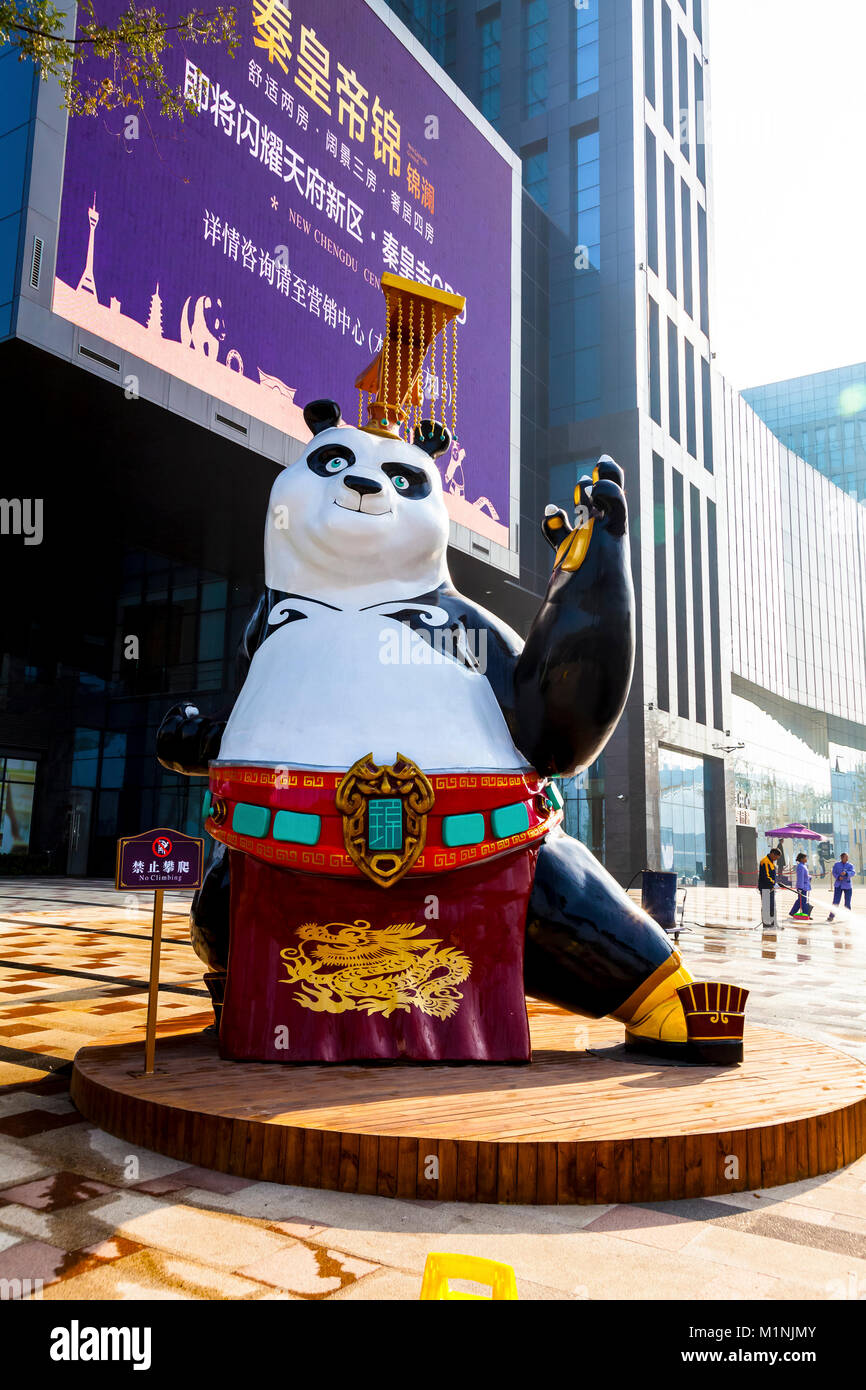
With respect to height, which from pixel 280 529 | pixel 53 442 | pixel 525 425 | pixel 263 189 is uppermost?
pixel 525 425

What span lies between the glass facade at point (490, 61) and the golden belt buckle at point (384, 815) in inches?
1344

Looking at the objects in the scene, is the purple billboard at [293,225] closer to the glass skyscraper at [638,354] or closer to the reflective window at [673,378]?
the glass skyscraper at [638,354]

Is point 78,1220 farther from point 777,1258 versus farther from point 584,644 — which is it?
point 584,644

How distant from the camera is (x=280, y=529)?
4523mm

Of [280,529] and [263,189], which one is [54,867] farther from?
[280,529]

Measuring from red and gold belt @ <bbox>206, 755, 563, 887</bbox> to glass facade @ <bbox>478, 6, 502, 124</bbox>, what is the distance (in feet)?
112

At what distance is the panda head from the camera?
14.2 ft

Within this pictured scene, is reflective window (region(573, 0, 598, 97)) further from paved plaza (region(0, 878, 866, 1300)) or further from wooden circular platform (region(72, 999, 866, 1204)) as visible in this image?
paved plaza (region(0, 878, 866, 1300))

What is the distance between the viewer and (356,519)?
4312mm

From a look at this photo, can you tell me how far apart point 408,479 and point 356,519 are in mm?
410

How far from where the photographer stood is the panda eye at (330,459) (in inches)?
177

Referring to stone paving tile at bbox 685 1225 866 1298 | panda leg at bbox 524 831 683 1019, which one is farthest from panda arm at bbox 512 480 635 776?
stone paving tile at bbox 685 1225 866 1298

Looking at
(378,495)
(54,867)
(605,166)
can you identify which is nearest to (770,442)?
(605,166)
